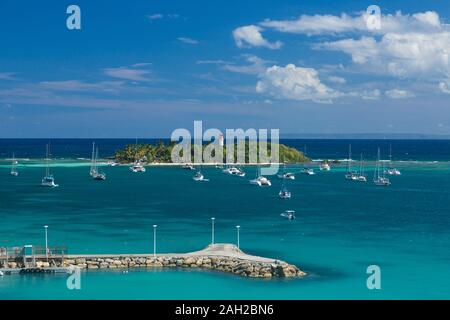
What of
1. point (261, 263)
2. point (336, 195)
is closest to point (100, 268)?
point (261, 263)

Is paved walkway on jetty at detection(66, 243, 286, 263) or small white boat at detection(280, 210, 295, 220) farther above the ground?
small white boat at detection(280, 210, 295, 220)

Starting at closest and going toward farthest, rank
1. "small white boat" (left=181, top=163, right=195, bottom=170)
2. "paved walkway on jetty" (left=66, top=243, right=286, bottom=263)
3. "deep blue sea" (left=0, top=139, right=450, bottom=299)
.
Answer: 1. "deep blue sea" (left=0, top=139, right=450, bottom=299)
2. "paved walkway on jetty" (left=66, top=243, right=286, bottom=263)
3. "small white boat" (left=181, top=163, right=195, bottom=170)

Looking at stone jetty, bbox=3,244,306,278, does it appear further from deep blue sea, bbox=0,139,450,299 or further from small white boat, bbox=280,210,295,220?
small white boat, bbox=280,210,295,220

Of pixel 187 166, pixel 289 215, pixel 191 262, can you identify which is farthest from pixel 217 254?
pixel 187 166

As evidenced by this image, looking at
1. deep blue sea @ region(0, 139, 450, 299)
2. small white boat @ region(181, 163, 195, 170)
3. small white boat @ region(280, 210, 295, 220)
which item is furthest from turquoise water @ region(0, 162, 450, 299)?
small white boat @ region(181, 163, 195, 170)

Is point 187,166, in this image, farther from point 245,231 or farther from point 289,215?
point 245,231

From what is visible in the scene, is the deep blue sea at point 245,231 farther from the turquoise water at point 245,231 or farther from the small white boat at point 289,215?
the small white boat at point 289,215
